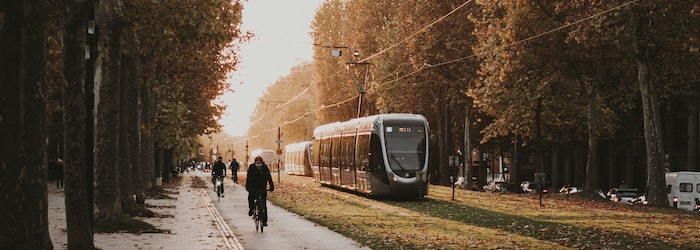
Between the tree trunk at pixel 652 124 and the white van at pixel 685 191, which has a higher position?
the tree trunk at pixel 652 124

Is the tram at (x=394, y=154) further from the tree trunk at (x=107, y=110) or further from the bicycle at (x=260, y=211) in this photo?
the tree trunk at (x=107, y=110)

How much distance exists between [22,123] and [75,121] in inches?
223

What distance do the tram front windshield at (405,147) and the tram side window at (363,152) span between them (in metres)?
1.79

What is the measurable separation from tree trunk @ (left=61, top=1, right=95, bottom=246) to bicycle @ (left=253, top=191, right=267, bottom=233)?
7150 millimetres

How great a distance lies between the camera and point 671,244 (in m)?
19.6

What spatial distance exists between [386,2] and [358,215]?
1863 inches

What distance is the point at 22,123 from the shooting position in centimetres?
886

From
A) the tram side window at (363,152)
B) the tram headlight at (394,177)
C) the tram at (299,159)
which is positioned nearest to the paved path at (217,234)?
the tram headlight at (394,177)

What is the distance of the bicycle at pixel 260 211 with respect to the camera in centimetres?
2203

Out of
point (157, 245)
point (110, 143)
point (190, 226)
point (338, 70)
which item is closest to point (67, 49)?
point (157, 245)

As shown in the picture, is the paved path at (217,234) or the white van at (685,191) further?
the white van at (685,191)

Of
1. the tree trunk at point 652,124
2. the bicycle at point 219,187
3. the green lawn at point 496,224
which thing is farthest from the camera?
the bicycle at point 219,187

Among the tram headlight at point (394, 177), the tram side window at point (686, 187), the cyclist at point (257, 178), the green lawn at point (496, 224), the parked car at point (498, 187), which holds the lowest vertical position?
the parked car at point (498, 187)

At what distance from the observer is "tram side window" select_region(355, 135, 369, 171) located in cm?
4116
